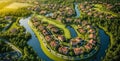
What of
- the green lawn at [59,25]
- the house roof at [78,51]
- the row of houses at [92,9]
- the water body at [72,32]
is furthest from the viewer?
the row of houses at [92,9]

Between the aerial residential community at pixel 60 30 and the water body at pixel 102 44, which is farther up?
the aerial residential community at pixel 60 30

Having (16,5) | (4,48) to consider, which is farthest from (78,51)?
(16,5)

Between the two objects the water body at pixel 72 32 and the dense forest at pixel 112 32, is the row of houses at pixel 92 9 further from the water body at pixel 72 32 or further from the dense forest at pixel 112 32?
the water body at pixel 72 32

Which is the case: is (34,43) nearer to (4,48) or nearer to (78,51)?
(4,48)

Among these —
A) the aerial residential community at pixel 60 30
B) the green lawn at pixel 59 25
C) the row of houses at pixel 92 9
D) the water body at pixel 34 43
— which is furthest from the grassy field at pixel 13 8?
the row of houses at pixel 92 9

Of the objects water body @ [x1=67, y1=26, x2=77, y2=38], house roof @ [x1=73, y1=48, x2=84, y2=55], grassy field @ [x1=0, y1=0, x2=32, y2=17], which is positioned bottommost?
house roof @ [x1=73, y1=48, x2=84, y2=55]

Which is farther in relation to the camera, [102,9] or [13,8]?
[13,8]

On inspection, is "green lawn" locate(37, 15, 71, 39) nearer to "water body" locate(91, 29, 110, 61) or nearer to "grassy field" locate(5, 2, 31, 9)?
"water body" locate(91, 29, 110, 61)

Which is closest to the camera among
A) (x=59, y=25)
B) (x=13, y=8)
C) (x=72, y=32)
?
(x=72, y=32)

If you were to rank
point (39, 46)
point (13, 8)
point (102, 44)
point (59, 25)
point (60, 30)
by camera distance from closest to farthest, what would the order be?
point (102, 44) → point (39, 46) → point (60, 30) → point (59, 25) → point (13, 8)

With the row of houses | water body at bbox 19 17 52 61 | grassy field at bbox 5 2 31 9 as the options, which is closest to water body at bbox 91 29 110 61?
the row of houses
